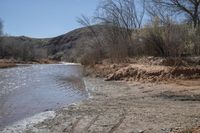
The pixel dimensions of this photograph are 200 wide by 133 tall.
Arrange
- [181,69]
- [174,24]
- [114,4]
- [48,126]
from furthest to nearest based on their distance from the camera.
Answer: [114,4] → [174,24] → [181,69] → [48,126]

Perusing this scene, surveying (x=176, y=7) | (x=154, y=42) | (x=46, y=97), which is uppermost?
(x=176, y=7)

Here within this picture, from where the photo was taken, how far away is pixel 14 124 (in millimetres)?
12750

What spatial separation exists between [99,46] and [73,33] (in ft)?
373

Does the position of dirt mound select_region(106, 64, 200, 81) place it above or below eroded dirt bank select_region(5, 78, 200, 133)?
above

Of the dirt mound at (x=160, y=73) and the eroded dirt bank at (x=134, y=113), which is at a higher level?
the dirt mound at (x=160, y=73)

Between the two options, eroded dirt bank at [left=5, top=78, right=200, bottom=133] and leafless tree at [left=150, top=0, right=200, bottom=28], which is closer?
eroded dirt bank at [left=5, top=78, right=200, bottom=133]

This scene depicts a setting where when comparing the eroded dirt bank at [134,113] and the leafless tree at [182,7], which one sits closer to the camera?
the eroded dirt bank at [134,113]

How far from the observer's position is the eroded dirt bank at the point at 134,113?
436 inches

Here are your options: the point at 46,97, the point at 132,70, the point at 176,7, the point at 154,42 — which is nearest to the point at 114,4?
the point at 176,7

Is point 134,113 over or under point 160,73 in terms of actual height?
under

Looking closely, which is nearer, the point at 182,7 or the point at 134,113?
the point at 134,113

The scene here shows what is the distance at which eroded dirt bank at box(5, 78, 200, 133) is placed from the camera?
436 inches

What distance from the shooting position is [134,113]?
1330 centimetres

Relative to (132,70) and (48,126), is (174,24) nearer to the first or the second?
(132,70)
